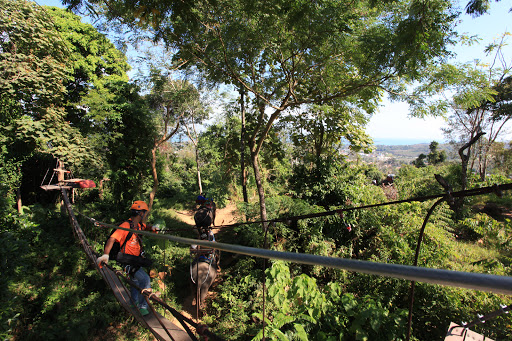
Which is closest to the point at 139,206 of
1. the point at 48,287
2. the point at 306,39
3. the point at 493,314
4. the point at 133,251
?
the point at 133,251

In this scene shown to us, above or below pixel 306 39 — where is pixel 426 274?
below

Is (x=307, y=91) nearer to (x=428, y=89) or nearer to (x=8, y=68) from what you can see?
(x=428, y=89)

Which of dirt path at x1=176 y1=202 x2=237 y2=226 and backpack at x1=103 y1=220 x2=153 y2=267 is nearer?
backpack at x1=103 y1=220 x2=153 y2=267

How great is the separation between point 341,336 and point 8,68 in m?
7.54

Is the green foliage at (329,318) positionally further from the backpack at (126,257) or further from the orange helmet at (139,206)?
the orange helmet at (139,206)

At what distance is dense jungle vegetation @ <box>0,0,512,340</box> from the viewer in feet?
11.6

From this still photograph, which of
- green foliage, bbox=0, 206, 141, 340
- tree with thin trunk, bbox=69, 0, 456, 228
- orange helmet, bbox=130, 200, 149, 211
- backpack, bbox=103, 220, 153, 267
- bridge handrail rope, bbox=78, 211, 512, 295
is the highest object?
tree with thin trunk, bbox=69, 0, 456, 228

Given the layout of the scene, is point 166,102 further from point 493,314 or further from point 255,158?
point 493,314

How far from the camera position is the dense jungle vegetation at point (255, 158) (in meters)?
3.54

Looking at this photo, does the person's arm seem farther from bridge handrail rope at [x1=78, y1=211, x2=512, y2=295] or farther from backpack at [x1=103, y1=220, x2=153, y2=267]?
bridge handrail rope at [x1=78, y1=211, x2=512, y2=295]

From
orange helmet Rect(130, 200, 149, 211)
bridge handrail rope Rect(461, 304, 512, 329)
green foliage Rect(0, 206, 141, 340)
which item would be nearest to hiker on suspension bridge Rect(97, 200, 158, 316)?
orange helmet Rect(130, 200, 149, 211)

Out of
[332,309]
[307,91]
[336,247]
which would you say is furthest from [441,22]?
[336,247]

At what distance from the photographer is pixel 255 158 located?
253 inches

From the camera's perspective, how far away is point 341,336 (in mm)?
2951
